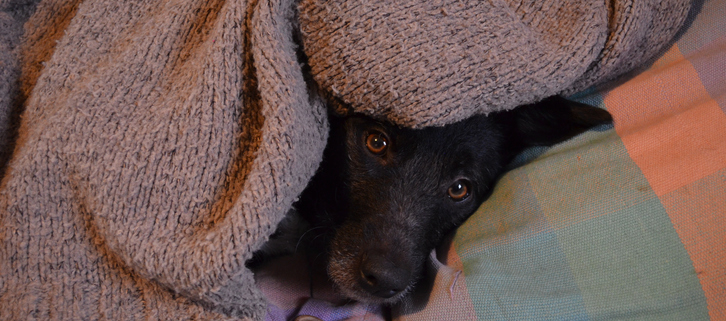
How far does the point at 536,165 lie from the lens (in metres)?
1.40

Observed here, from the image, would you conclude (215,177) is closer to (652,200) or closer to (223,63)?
(223,63)

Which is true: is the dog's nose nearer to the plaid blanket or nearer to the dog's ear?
the plaid blanket

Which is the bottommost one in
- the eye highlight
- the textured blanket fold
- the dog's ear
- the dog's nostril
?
the eye highlight

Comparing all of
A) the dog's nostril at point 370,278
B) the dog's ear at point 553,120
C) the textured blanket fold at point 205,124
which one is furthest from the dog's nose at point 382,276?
the dog's ear at point 553,120

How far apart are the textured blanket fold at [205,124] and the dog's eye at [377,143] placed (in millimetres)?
292

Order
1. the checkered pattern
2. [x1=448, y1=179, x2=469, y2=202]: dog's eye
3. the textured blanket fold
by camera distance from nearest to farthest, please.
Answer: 1. the textured blanket fold
2. the checkered pattern
3. [x1=448, y1=179, x2=469, y2=202]: dog's eye

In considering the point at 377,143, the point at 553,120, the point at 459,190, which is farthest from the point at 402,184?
the point at 553,120

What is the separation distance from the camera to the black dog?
1.35 m

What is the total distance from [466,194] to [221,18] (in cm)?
99

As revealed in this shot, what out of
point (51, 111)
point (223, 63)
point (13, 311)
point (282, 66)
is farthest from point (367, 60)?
point (13, 311)

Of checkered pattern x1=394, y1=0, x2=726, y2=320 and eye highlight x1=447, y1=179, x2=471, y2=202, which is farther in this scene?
eye highlight x1=447, y1=179, x2=471, y2=202

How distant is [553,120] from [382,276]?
767 mm

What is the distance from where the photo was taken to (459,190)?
1585mm

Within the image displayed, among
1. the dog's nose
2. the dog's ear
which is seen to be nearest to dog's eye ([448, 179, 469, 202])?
the dog's ear
